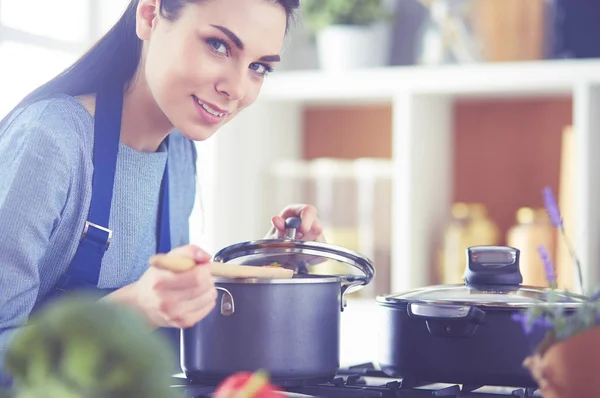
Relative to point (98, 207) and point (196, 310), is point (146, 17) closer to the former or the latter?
point (98, 207)

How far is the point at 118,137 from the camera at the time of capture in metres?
1.43

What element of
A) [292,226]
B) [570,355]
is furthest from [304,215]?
[570,355]

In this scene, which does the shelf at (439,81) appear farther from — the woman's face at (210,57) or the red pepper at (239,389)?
the red pepper at (239,389)

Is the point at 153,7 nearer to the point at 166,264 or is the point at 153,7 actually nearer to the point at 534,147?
the point at 166,264

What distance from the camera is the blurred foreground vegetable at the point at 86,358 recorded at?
22.0 inches

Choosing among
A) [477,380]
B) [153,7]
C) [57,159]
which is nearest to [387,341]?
[477,380]

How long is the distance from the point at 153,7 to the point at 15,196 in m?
0.40

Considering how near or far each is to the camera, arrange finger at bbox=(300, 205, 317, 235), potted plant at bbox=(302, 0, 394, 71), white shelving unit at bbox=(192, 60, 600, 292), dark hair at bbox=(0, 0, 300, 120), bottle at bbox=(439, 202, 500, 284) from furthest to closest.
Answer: potted plant at bbox=(302, 0, 394, 71) → bottle at bbox=(439, 202, 500, 284) → white shelving unit at bbox=(192, 60, 600, 292) → finger at bbox=(300, 205, 317, 235) → dark hair at bbox=(0, 0, 300, 120)

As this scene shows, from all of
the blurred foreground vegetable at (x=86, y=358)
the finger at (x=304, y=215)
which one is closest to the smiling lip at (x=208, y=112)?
the finger at (x=304, y=215)

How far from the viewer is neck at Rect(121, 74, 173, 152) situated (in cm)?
151

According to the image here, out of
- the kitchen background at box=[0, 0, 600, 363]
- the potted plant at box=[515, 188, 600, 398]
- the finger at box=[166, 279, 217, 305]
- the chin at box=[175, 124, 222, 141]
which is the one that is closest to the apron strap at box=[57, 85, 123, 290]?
the chin at box=[175, 124, 222, 141]

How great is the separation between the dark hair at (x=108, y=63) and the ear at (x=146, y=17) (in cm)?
2

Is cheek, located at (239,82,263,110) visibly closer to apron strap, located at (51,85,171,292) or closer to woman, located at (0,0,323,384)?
woman, located at (0,0,323,384)

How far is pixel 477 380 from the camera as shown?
1129 mm
